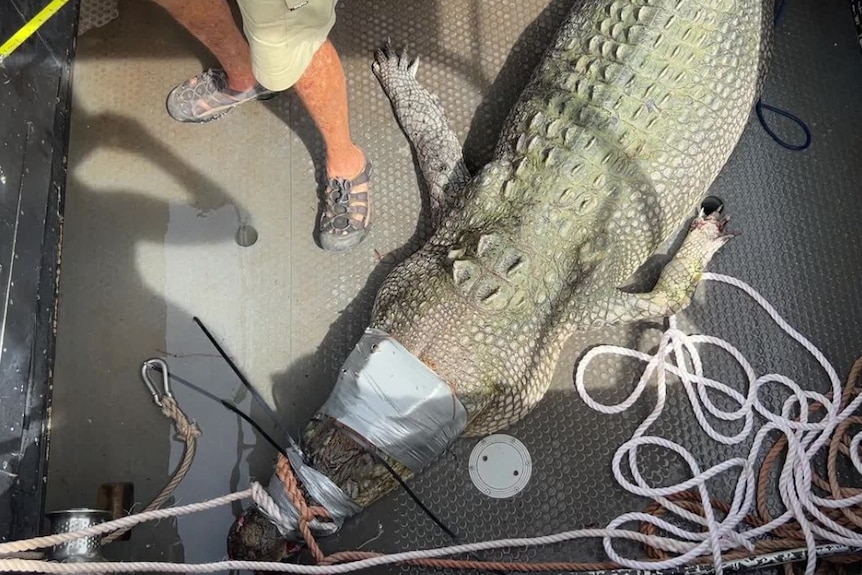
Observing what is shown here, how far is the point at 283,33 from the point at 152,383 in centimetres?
141

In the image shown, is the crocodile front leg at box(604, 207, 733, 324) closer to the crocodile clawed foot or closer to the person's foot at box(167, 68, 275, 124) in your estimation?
the crocodile clawed foot

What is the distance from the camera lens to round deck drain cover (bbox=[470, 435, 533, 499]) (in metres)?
2.41

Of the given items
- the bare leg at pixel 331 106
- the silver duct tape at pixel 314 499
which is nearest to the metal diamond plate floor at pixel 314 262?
the bare leg at pixel 331 106

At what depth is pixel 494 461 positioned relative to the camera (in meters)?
2.43

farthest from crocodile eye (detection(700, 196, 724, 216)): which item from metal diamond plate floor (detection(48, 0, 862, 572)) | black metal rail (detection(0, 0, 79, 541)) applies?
black metal rail (detection(0, 0, 79, 541))

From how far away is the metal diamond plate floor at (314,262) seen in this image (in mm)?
2412

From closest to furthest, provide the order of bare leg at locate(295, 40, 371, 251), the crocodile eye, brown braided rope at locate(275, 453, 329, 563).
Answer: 1. brown braided rope at locate(275, 453, 329, 563)
2. bare leg at locate(295, 40, 371, 251)
3. the crocodile eye

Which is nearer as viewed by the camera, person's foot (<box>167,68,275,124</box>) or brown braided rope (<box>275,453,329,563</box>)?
brown braided rope (<box>275,453,329,563</box>)

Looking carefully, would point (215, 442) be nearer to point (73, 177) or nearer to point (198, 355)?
point (198, 355)

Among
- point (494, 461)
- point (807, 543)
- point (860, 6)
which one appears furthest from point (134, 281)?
point (860, 6)

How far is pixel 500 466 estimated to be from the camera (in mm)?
2432

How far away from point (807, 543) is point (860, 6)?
2.20m

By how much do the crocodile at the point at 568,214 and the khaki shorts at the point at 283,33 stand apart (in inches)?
29.5

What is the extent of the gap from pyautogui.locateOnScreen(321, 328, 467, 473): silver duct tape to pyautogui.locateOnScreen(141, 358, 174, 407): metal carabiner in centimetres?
75
